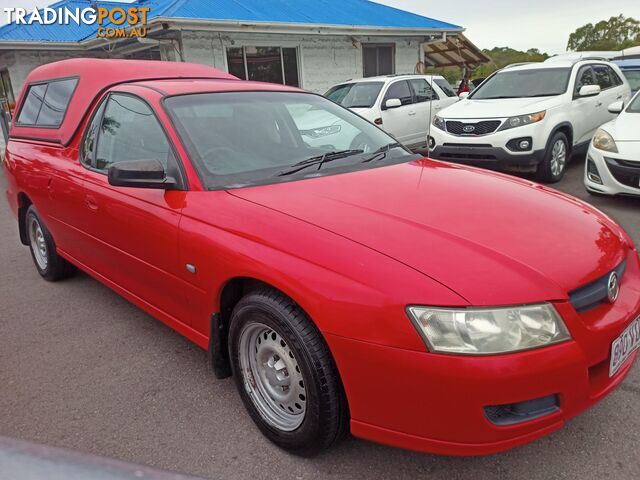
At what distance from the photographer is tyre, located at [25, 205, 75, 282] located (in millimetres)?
4262

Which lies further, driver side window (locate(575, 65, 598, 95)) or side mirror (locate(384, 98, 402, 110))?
side mirror (locate(384, 98, 402, 110))

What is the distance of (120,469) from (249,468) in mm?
1600

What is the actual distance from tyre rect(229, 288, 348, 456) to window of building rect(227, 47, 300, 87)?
11.4 m

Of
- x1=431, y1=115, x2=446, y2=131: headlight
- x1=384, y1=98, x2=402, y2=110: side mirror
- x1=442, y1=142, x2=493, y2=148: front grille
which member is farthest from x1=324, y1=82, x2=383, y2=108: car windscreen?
x1=442, y1=142, x2=493, y2=148: front grille

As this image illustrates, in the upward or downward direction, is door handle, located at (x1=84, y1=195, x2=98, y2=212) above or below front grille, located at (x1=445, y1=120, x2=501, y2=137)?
above

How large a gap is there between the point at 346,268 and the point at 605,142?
518cm

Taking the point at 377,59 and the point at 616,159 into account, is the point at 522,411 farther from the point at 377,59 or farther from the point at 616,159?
the point at 377,59

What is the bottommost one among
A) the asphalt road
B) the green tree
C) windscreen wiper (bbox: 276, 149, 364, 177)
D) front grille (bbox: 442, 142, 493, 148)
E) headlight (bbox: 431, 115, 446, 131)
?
the asphalt road

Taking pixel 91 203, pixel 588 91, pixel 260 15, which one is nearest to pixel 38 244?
pixel 91 203

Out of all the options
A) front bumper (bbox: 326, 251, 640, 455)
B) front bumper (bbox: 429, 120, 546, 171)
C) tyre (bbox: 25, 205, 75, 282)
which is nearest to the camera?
front bumper (bbox: 326, 251, 640, 455)

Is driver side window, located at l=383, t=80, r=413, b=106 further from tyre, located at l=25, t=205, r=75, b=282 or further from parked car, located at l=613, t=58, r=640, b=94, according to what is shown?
tyre, located at l=25, t=205, r=75, b=282

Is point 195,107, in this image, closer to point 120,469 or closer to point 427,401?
point 427,401

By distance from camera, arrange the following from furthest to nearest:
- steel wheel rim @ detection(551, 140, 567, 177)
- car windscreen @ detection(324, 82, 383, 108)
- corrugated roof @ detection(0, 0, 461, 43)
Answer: corrugated roof @ detection(0, 0, 461, 43), car windscreen @ detection(324, 82, 383, 108), steel wheel rim @ detection(551, 140, 567, 177)

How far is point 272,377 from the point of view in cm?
231
